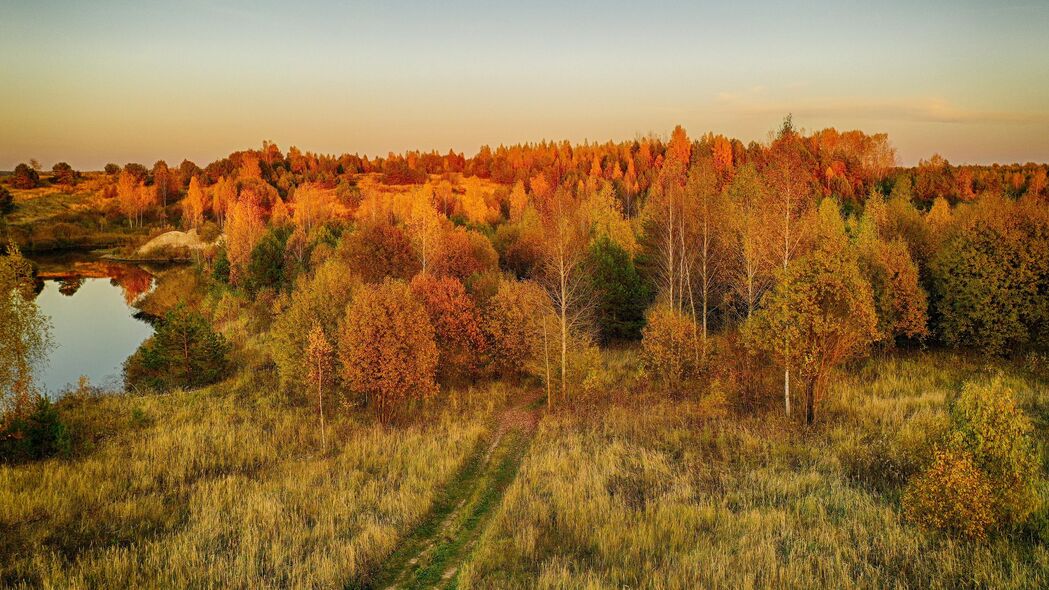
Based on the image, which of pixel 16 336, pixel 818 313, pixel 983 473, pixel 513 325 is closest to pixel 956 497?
pixel 983 473

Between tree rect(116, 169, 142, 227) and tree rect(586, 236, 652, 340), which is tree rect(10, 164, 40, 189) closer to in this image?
tree rect(116, 169, 142, 227)

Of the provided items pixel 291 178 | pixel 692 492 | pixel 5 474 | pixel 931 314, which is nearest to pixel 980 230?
pixel 931 314

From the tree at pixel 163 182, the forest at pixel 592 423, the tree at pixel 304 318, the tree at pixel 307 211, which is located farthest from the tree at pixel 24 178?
the tree at pixel 304 318

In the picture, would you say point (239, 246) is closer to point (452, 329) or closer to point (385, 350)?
point (452, 329)

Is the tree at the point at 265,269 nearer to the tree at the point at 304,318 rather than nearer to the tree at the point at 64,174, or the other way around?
the tree at the point at 304,318

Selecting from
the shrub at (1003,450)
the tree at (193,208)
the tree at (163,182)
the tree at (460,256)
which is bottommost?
the shrub at (1003,450)

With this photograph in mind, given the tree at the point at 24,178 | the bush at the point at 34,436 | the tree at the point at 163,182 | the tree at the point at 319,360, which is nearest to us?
the bush at the point at 34,436

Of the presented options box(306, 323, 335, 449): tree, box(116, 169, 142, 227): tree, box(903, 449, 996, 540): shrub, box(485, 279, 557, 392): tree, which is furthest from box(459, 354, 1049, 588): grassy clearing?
box(116, 169, 142, 227): tree
